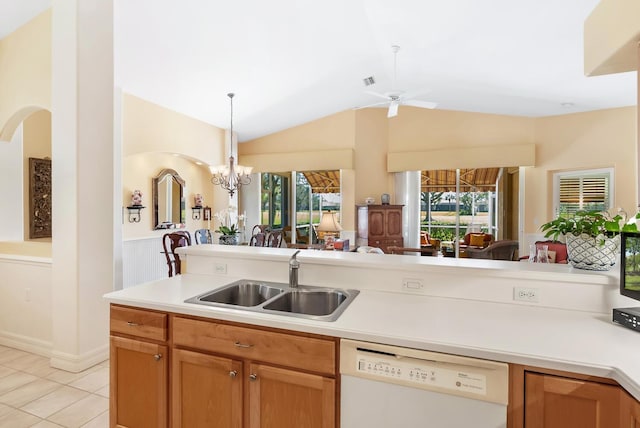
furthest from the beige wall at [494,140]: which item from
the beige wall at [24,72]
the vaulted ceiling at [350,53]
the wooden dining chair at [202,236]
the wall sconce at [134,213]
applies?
the beige wall at [24,72]

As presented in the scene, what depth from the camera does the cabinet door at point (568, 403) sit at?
111 cm

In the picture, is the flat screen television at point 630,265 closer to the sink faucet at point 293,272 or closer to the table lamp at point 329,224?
the sink faucet at point 293,272

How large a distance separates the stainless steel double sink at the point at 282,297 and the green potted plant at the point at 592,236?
106 centimetres

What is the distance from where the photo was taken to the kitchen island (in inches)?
47.6

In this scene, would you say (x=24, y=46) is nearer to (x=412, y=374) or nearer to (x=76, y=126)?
(x=76, y=126)

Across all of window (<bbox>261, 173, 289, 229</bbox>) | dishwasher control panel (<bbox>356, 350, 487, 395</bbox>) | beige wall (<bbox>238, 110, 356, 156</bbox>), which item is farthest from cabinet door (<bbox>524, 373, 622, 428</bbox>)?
window (<bbox>261, 173, 289, 229</bbox>)

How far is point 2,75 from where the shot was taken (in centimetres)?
368

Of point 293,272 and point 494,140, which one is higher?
point 494,140

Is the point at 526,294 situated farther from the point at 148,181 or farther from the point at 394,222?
the point at 148,181

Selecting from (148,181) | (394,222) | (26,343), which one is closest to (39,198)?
(26,343)

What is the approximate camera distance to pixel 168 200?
19.4 feet

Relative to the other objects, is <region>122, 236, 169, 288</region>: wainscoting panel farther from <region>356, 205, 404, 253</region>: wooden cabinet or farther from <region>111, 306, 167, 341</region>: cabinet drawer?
<region>356, 205, 404, 253</region>: wooden cabinet

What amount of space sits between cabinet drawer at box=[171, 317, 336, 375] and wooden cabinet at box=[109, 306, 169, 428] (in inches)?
5.4

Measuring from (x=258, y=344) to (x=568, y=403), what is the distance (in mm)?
1153
